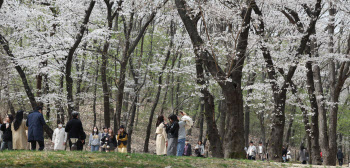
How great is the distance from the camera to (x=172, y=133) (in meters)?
11.2

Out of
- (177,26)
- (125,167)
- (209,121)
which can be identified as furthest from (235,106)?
(177,26)

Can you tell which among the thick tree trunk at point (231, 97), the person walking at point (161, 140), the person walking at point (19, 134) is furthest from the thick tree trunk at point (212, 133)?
the person walking at point (19, 134)

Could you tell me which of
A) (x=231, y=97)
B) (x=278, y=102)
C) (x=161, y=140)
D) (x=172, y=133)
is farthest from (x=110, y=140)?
(x=278, y=102)

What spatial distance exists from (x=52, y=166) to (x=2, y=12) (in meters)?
12.2

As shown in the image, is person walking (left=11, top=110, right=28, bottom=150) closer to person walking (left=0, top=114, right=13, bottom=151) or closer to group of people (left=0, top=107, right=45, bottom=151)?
group of people (left=0, top=107, right=45, bottom=151)

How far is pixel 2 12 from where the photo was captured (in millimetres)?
16469

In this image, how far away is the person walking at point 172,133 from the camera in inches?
439

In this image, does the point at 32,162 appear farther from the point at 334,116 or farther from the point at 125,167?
the point at 334,116

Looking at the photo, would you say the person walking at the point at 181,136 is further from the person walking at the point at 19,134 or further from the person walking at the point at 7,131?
the person walking at the point at 7,131

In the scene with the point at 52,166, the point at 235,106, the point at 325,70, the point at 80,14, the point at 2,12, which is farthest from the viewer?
the point at 325,70

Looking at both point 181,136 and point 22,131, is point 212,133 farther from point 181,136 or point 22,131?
point 22,131

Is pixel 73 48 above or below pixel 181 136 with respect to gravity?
above

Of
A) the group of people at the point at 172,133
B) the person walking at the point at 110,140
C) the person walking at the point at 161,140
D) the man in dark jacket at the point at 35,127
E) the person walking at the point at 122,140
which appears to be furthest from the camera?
the person walking at the point at 110,140

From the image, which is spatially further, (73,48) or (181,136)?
(73,48)
